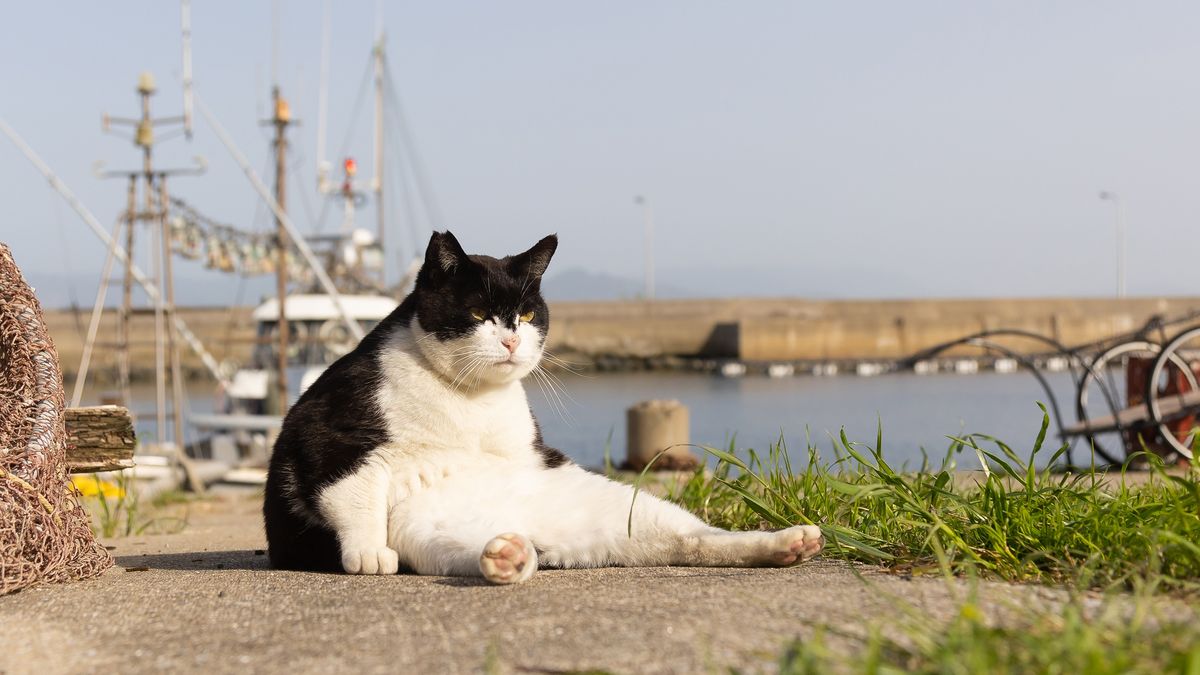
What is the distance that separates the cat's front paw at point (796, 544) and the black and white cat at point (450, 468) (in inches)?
0.7

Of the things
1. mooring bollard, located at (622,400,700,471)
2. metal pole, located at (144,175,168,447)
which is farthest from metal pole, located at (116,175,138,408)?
mooring bollard, located at (622,400,700,471)

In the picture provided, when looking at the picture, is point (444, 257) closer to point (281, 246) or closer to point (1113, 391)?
point (1113, 391)

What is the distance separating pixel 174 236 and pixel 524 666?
21.5 metres

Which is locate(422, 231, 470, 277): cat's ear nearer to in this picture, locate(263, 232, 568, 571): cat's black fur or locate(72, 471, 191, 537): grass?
locate(263, 232, 568, 571): cat's black fur

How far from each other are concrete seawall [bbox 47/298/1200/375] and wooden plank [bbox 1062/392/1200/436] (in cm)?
3242

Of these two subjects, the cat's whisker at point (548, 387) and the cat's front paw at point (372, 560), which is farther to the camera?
the cat's whisker at point (548, 387)

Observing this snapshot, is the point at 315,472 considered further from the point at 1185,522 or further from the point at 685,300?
the point at 685,300

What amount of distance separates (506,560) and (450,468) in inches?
28.5

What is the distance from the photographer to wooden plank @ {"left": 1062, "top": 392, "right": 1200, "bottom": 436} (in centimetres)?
891

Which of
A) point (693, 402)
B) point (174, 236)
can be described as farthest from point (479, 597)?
point (693, 402)

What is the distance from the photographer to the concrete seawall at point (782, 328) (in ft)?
139

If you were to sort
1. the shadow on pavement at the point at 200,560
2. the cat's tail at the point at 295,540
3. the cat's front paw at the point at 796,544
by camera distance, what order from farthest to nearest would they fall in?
the shadow on pavement at the point at 200,560 < the cat's tail at the point at 295,540 < the cat's front paw at the point at 796,544

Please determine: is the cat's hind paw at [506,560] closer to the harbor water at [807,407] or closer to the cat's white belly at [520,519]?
the cat's white belly at [520,519]

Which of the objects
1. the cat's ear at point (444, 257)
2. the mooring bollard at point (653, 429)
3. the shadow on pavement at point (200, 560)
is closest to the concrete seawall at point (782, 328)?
the mooring bollard at point (653, 429)
